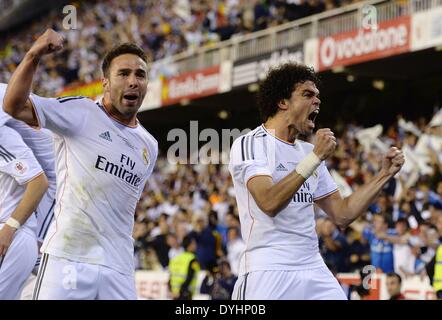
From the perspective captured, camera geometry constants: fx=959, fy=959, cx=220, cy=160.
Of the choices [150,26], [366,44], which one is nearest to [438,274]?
[366,44]

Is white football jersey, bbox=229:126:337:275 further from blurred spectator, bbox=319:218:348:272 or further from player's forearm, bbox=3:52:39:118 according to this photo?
blurred spectator, bbox=319:218:348:272

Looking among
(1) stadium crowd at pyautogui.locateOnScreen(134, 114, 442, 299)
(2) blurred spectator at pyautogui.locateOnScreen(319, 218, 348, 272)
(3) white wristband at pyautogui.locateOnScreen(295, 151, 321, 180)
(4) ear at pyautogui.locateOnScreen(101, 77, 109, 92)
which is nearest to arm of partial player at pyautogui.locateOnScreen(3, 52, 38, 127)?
(4) ear at pyautogui.locateOnScreen(101, 77, 109, 92)

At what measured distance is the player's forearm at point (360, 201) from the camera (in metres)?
6.66

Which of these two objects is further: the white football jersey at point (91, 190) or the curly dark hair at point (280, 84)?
the curly dark hair at point (280, 84)

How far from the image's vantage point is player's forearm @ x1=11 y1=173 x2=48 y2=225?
22.8ft

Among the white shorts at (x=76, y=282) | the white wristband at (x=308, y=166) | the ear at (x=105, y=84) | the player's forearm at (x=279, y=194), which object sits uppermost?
the ear at (x=105, y=84)

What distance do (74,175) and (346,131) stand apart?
1868cm

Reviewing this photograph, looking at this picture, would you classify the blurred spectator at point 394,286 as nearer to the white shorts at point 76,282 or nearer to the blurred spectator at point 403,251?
the blurred spectator at point 403,251

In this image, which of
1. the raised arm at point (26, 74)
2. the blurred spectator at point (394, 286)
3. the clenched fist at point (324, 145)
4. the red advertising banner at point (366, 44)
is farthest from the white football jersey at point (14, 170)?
the red advertising banner at point (366, 44)

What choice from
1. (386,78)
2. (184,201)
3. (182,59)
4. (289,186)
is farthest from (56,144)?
(182,59)

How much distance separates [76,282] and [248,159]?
1338 mm

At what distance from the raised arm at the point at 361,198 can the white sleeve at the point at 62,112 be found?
1.86 metres

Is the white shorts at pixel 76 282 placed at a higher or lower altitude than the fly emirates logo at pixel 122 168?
lower

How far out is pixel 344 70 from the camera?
74.3 ft
